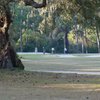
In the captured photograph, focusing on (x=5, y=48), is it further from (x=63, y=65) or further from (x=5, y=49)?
(x=63, y=65)

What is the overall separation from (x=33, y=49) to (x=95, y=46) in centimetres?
1582

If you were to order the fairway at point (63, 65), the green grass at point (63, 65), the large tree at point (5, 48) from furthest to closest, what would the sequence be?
the green grass at point (63, 65) → the fairway at point (63, 65) → the large tree at point (5, 48)

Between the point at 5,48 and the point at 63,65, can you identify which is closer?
the point at 5,48

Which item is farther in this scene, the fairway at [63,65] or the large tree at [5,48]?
the fairway at [63,65]

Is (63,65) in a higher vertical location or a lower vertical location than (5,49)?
lower

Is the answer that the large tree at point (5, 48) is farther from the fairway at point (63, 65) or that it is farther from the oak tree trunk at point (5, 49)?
the fairway at point (63, 65)

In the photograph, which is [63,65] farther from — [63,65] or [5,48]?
[5,48]

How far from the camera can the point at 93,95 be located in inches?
563

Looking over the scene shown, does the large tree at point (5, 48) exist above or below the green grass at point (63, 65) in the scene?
above

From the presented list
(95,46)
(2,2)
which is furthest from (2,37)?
(95,46)

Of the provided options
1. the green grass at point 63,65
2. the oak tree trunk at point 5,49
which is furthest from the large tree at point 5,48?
the green grass at point 63,65

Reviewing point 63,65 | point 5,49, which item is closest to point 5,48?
point 5,49

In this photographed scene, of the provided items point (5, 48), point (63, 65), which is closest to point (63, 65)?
point (63, 65)

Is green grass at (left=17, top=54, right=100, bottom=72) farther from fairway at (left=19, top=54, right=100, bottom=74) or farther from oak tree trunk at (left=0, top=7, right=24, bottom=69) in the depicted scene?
oak tree trunk at (left=0, top=7, right=24, bottom=69)
